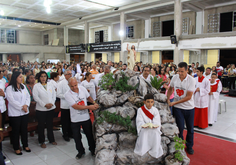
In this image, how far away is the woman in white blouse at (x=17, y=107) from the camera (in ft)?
12.8

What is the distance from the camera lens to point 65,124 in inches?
189

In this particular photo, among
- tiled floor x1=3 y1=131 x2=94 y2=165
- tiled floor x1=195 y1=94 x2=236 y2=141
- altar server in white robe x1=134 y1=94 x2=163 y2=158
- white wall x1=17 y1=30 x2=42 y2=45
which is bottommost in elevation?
tiled floor x1=3 y1=131 x2=94 y2=165

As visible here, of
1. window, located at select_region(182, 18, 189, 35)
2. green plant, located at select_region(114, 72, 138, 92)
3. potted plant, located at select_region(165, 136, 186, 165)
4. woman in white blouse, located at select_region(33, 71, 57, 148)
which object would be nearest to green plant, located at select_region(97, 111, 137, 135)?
green plant, located at select_region(114, 72, 138, 92)

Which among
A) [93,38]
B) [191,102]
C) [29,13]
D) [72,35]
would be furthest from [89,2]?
[191,102]

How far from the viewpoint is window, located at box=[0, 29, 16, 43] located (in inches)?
1007

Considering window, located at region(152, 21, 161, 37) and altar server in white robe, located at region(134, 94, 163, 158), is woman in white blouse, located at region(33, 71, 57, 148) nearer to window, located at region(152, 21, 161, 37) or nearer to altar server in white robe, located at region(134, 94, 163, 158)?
altar server in white robe, located at region(134, 94, 163, 158)

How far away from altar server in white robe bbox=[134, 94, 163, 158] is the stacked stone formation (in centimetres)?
15

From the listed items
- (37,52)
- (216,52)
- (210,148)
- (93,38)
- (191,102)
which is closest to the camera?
(191,102)

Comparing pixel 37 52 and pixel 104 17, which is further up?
pixel 104 17

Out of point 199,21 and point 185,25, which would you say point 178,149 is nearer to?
point 199,21

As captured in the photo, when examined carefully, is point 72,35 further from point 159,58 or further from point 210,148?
point 210,148

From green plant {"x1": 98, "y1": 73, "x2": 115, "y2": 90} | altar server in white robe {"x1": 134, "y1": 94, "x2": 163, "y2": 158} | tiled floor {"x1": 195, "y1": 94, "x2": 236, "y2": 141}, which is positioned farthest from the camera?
tiled floor {"x1": 195, "y1": 94, "x2": 236, "y2": 141}

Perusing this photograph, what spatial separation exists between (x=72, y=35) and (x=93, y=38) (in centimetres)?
357

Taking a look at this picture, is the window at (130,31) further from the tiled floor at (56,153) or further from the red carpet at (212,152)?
the red carpet at (212,152)
